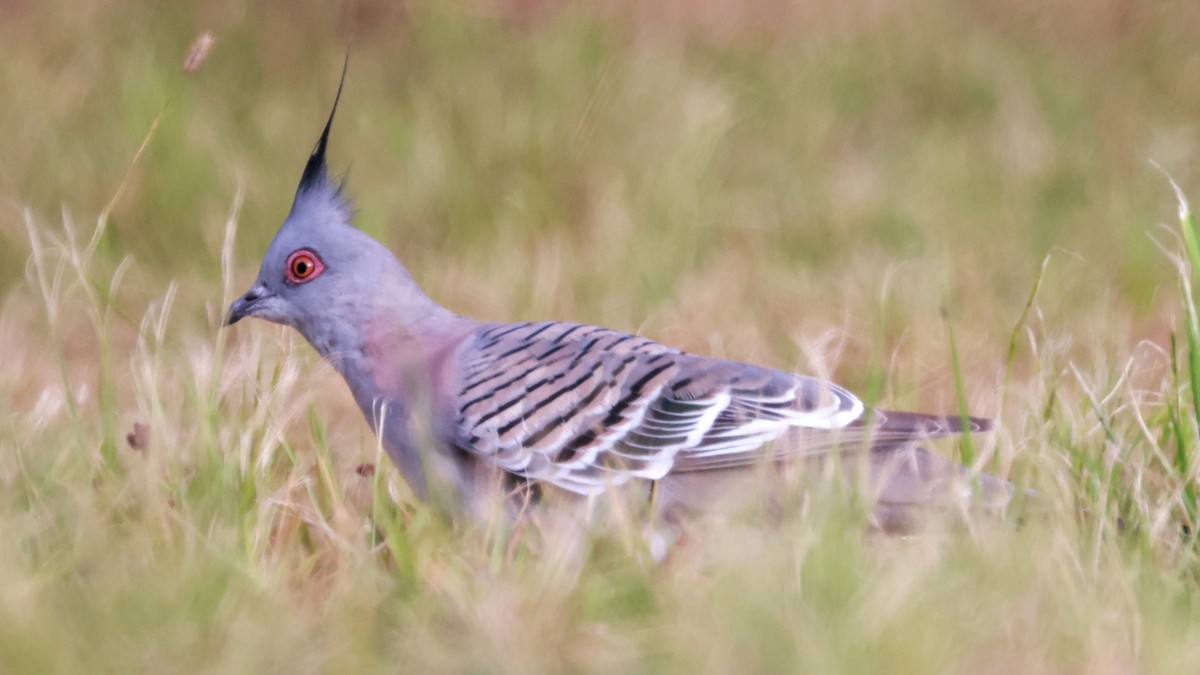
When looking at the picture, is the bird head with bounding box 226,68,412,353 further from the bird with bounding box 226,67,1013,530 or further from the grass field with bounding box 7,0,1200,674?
the grass field with bounding box 7,0,1200,674

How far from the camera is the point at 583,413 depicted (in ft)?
10.8

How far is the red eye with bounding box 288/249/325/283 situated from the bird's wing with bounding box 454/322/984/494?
449mm

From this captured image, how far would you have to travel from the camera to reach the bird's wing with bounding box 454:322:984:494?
318 cm

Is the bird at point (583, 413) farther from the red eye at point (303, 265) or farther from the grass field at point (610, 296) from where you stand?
the grass field at point (610, 296)

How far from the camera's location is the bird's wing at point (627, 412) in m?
3.18

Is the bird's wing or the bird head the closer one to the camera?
the bird's wing

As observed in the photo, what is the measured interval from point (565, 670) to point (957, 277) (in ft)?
10.7

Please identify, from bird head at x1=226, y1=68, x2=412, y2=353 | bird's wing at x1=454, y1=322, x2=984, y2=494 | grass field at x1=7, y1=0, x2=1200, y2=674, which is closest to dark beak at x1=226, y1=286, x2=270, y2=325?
bird head at x1=226, y1=68, x2=412, y2=353

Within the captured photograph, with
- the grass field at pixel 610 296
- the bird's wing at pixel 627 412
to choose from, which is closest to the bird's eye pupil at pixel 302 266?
the grass field at pixel 610 296

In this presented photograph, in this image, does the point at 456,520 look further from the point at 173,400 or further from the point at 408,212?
the point at 408,212

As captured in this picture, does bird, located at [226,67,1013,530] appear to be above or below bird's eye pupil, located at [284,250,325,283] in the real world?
below

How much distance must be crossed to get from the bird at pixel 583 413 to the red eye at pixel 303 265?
0.01 m

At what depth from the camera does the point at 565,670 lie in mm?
2373

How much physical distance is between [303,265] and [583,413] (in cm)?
82
